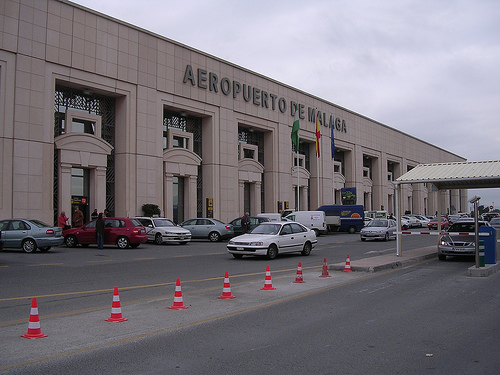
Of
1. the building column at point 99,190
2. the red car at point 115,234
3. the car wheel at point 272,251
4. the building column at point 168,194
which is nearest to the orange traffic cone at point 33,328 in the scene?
the car wheel at point 272,251

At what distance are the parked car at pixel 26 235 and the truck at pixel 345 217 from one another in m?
26.6

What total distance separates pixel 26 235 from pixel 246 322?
611 inches

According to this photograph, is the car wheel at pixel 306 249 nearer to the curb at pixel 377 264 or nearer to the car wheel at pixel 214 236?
the curb at pixel 377 264

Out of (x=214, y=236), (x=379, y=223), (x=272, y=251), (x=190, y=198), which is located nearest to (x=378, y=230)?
(x=379, y=223)

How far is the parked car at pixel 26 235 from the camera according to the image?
2039cm

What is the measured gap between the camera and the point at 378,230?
3080 centimetres

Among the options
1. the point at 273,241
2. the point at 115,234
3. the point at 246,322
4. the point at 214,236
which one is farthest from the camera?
the point at 214,236

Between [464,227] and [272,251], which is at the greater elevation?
[464,227]

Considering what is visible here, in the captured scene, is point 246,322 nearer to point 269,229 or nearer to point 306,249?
point 269,229

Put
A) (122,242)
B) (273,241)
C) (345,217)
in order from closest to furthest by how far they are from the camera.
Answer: (273,241), (122,242), (345,217)

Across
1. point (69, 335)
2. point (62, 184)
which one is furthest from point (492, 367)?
point (62, 184)

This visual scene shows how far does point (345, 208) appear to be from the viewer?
42.9 m

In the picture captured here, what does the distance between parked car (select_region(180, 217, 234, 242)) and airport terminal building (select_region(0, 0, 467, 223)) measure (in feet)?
20.2

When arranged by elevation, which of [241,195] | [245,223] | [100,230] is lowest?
[100,230]
